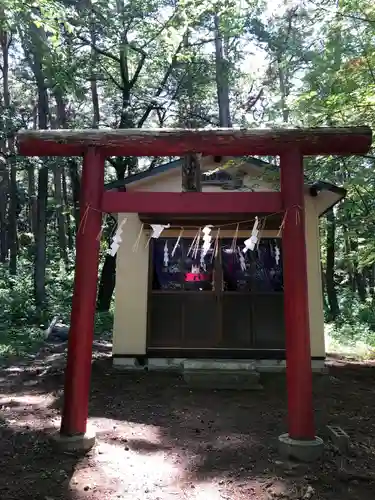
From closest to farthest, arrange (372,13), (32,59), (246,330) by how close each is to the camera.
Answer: (372,13) → (246,330) → (32,59)

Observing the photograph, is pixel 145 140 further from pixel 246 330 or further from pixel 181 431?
pixel 246 330

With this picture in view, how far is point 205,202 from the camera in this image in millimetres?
4656

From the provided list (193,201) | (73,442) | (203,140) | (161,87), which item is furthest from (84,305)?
(161,87)

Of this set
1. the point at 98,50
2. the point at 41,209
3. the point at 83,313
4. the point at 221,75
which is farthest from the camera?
the point at 221,75

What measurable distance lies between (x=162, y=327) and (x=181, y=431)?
330cm

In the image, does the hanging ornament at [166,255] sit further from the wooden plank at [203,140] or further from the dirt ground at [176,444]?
the wooden plank at [203,140]

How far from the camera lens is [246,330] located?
28.1 ft

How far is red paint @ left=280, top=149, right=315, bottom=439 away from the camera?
4367 mm

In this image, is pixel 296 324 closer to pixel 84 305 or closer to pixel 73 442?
pixel 84 305

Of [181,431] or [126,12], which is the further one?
[126,12]

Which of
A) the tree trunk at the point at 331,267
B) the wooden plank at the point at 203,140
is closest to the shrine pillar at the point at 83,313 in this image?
the wooden plank at the point at 203,140

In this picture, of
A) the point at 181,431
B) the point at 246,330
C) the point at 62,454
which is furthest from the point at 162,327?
the point at 62,454

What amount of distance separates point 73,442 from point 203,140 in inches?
133

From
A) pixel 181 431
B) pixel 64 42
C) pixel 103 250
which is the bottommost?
pixel 181 431
